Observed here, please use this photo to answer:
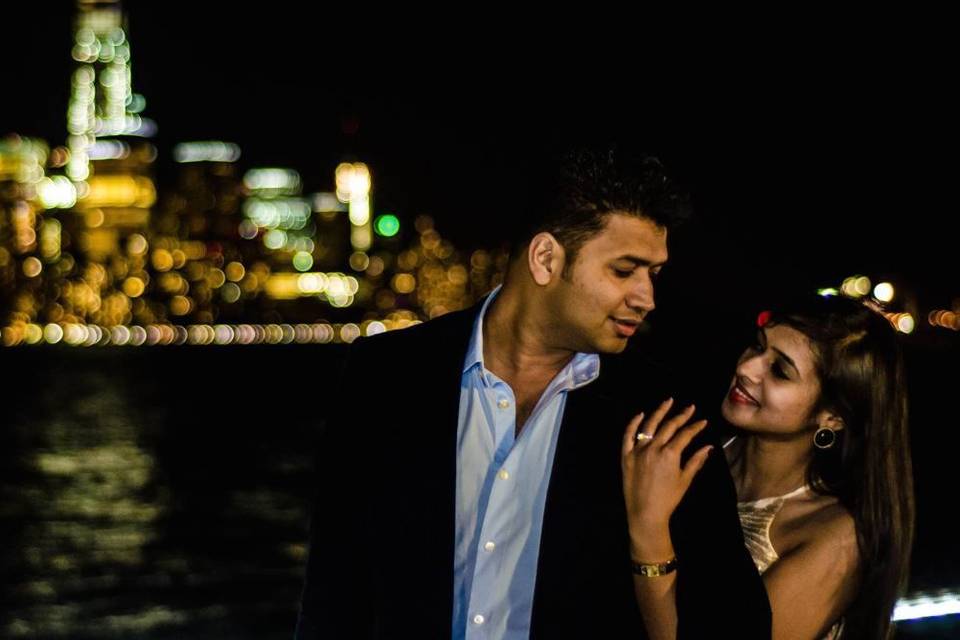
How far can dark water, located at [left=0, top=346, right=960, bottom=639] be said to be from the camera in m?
14.1

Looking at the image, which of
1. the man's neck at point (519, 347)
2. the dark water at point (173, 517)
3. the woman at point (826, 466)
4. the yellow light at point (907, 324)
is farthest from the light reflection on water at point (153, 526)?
the yellow light at point (907, 324)

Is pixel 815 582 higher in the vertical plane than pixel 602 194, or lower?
lower

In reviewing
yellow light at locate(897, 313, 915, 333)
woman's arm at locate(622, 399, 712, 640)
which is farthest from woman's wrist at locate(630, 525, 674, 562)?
yellow light at locate(897, 313, 915, 333)

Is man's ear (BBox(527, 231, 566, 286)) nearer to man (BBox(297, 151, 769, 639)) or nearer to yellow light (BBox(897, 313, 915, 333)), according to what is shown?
man (BBox(297, 151, 769, 639))

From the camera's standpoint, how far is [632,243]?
3.37 m

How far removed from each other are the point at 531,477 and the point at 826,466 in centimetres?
167

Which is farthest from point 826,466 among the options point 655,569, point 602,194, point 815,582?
point 602,194

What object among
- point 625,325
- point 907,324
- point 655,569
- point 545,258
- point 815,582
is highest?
point 545,258

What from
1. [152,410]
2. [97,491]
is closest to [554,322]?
[97,491]

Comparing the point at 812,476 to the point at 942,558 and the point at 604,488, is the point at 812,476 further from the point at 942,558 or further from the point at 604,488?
the point at 942,558

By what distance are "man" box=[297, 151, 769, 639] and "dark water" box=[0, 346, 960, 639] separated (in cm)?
23

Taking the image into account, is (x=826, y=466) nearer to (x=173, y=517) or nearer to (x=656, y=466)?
(x=656, y=466)

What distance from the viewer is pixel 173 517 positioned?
79.8 ft

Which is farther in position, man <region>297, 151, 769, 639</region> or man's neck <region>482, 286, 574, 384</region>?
man's neck <region>482, 286, 574, 384</region>
